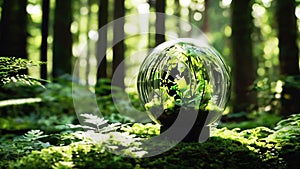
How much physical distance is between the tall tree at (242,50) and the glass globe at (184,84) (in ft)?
26.2

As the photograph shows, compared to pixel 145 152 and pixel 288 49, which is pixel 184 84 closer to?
pixel 145 152

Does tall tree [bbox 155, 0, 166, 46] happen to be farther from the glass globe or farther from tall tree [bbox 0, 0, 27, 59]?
the glass globe

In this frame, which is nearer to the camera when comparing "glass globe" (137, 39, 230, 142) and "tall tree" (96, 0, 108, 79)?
"glass globe" (137, 39, 230, 142)

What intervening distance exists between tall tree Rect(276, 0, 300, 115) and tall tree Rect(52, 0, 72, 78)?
28.1 ft

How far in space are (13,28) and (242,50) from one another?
23.4 ft

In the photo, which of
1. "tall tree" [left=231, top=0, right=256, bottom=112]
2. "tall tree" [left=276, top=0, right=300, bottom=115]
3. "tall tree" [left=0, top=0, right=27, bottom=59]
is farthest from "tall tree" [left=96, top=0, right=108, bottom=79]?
"tall tree" [left=276, top=0, right=300, bottom=115]

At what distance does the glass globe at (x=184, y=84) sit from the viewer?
4.16m

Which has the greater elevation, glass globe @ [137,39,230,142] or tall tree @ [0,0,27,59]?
tall tree @ [0,0,27,59]

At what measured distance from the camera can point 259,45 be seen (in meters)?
25.2

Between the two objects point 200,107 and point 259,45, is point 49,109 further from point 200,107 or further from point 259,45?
point 259,45

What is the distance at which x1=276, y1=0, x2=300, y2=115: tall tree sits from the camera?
29.3 ft

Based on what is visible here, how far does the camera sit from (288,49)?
9.70 meters

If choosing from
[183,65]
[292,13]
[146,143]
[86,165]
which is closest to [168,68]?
[183,65]

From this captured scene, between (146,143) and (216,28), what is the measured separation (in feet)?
85.9
